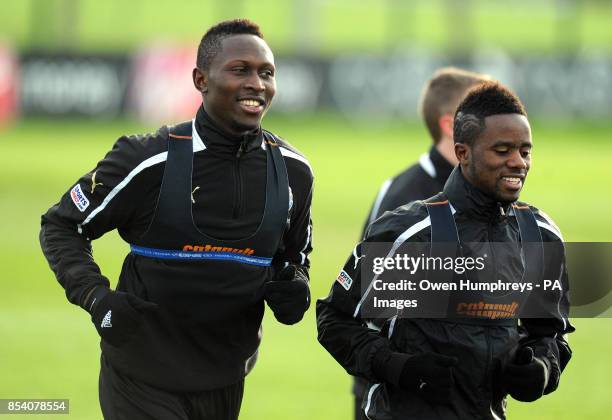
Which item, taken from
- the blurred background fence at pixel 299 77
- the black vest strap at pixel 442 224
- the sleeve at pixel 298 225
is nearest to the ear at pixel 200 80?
the sleeve at pixel 298 225

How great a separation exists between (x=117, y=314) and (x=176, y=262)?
16.2 inches

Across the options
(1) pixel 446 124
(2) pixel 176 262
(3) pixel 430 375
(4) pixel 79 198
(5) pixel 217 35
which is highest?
(5) pixel 217 35

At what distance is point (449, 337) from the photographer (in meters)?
4.59

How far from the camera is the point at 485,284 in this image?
4.69 metres

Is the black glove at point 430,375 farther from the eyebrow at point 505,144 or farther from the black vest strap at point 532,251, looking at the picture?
the eyebrow at point 505,144

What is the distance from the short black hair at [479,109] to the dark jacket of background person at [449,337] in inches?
6.6

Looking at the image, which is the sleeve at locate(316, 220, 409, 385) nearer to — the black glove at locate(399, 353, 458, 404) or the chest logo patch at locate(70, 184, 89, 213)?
the black glove at locate(399, 353, 458, 404)

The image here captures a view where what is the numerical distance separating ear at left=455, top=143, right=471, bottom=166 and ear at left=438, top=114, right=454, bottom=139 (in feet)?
6.55

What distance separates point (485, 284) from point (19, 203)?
48.8 feet

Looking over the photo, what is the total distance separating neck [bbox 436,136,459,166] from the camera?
673 cm

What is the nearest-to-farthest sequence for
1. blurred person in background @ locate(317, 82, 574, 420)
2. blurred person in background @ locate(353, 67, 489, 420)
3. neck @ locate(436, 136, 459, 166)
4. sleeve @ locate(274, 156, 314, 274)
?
blurred person in background @ locate(317, 82, 574, 420)
sleeve @ locate(274, 156, 314, 274)
blurred person in background @ locate(353, 67, 489, 420)
neck @ locate(436, 136, 459, 166)

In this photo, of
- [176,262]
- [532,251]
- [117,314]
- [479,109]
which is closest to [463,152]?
[479,109]

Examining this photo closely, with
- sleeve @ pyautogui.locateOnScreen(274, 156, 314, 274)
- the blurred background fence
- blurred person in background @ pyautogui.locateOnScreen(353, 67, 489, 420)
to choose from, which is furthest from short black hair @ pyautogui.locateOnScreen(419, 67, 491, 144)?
the blurred background fence

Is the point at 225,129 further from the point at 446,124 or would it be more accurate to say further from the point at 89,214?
the point at 446,124
